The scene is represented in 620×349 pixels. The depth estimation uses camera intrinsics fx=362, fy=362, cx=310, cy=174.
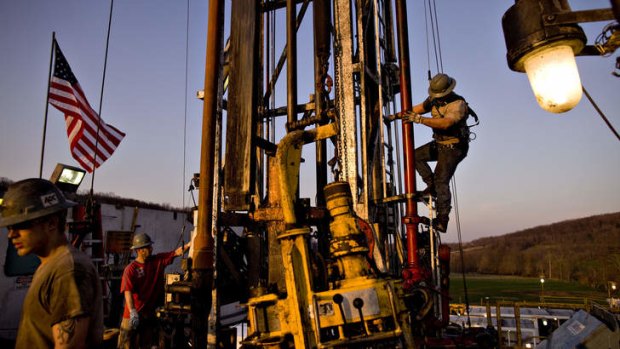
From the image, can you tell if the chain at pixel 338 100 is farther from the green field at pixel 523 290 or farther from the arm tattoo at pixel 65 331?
the green field at pixel 523 290

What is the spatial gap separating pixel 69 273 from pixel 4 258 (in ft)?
38.2

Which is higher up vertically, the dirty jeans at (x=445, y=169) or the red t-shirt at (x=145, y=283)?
the dirty jeans at (x=445, y=169)

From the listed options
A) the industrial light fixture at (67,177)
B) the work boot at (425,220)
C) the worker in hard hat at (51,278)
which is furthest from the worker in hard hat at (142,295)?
the work boot at (425,220)

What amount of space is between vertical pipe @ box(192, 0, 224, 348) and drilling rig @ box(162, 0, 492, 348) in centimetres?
1

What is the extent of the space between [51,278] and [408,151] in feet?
15.3

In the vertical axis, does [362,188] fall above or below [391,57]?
below

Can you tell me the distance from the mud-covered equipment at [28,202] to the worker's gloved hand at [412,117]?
177 inches

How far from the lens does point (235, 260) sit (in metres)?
4.72

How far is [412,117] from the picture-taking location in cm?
546

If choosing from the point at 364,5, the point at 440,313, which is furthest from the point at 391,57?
the point at 440,313

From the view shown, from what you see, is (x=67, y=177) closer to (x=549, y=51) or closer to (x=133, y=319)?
(x=133, y=319)

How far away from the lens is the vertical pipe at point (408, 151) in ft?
17.1

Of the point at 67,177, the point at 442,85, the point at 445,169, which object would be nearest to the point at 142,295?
the point at 67,177

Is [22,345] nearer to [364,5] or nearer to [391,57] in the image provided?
[364,5]
